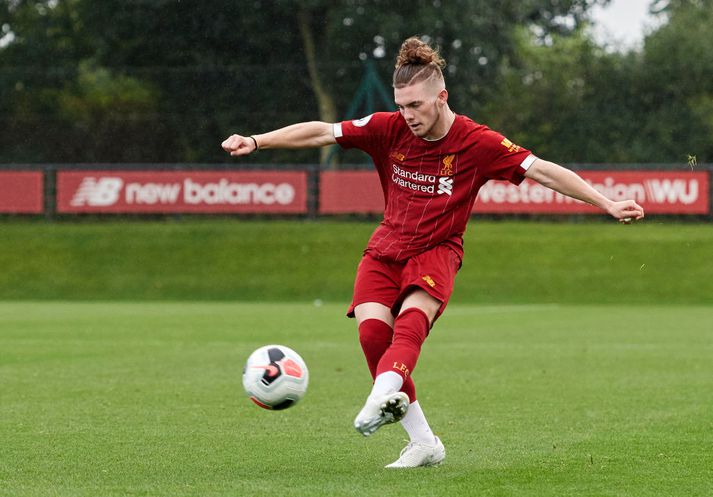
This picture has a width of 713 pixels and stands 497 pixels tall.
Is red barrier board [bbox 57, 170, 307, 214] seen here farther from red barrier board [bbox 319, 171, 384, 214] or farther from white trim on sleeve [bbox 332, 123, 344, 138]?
white trim on sleeve [bbox 332, 123, 344, 138]

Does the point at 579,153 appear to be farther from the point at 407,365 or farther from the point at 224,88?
the point at 407,365

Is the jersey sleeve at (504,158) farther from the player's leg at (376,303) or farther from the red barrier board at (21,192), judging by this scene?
the red barrier board at (21,192)

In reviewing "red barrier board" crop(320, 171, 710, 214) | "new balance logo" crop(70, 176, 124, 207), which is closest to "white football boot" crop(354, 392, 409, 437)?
"red barrier board" crop(320, 171, 710, 214)

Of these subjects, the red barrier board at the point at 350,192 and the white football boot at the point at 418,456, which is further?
the red barrier board at the point at 350,192

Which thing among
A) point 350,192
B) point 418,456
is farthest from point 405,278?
point 350,192

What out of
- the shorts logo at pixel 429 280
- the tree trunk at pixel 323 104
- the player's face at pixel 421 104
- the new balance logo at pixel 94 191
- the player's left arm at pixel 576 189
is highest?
the tree trunk at pixel 323 104

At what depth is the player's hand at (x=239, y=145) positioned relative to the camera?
6.49 meters

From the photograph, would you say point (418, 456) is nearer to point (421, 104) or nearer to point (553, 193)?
point (421, 104)

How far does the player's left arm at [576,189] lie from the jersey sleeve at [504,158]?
0.15ft

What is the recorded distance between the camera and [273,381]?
646 centimetres

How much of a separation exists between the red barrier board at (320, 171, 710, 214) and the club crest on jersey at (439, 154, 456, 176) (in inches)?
938

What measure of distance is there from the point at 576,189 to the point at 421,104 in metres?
0.89

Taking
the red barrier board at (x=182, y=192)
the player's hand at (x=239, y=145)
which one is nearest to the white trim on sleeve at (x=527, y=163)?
the player's hand at (x=239, y=145)

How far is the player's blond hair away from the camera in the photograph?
21.1 feet
